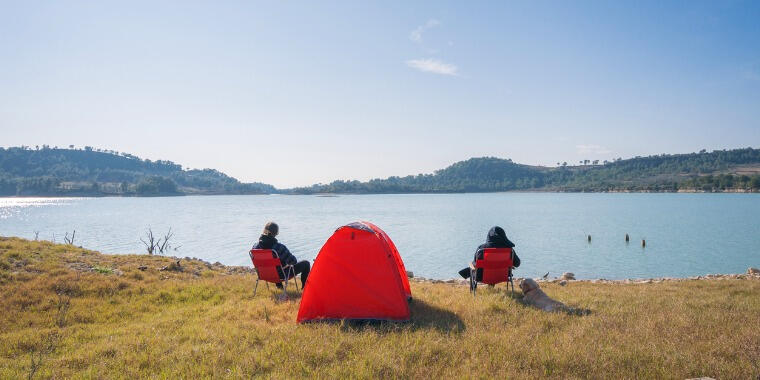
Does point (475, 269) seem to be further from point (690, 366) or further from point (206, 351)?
point (206, 351)

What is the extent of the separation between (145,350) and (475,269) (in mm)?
7448

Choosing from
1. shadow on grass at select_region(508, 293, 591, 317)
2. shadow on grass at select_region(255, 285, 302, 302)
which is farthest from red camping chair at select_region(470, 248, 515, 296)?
shadow on grass at select_region(255, 285, 302, 302)

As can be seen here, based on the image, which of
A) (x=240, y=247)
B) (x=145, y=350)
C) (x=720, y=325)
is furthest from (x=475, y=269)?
(x=240, y=247)

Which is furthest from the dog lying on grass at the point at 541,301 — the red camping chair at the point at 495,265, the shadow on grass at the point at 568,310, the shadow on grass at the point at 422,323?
the shadow on grass at the point at 422,323

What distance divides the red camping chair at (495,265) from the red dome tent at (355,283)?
9.65 ft

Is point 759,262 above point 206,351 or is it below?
below

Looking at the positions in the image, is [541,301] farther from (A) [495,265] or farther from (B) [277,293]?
(B) [277,293]

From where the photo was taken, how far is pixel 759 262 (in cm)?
2764

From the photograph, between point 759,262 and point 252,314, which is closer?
point 252,314

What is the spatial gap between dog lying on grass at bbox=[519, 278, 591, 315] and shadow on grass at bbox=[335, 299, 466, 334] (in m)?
2.11

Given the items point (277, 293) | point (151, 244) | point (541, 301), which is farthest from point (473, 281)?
point (151, 244)

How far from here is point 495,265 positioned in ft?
33.6

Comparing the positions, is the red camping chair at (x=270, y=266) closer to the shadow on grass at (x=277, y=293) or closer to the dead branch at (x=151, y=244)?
the shadow on grass at (x=277, y=293)

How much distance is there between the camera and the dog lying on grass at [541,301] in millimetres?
8461
